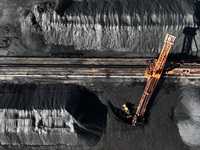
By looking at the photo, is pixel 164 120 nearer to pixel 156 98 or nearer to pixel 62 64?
pixel 156 98

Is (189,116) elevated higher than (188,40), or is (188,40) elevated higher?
(188,40)

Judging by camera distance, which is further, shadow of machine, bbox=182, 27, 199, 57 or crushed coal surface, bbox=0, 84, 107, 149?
shadow of machine, bbox=182, 27, 199, 57

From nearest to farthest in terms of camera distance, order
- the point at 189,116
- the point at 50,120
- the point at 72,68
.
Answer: the point at 50,120 < the point at 189,116 < the point at 72,68

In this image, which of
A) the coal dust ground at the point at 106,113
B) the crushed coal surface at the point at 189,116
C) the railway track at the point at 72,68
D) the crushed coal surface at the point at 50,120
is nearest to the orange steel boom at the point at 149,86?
the coal dust ground at the point at 106,113

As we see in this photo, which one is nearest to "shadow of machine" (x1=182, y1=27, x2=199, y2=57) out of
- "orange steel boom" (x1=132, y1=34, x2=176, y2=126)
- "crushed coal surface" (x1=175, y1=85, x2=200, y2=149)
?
"orange steel boom" (x1=132, y1=34, x2=176, y2=126)

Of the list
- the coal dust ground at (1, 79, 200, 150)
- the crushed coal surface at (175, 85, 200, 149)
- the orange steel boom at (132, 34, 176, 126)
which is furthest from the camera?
the coal dust ground at (1, 79, 200, 150)

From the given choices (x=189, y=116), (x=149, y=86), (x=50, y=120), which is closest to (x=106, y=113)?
(x=149, y=86)

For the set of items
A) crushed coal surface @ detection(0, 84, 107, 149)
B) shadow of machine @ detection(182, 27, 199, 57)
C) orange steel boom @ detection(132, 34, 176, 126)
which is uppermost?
shadow of machine @ detection(182, 27, 199, 57)

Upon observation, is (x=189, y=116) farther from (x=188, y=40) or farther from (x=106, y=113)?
(x=188, y=40)

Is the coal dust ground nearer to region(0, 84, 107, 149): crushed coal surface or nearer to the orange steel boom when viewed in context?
region(0, 84, 107, 149): crushed coal surface
